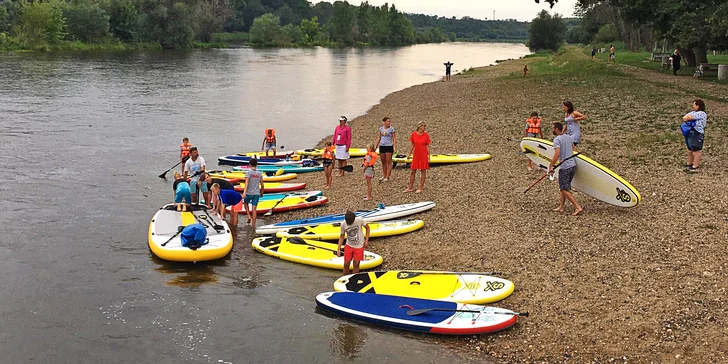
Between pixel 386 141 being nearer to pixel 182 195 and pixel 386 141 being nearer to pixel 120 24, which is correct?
pixel 182 195

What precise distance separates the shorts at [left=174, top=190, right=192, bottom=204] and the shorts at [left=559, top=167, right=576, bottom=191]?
8.29 m

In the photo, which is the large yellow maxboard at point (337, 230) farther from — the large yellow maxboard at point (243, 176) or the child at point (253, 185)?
the large yellow maxboard at point (243, 176)

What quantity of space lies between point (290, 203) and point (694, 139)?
31.6ft

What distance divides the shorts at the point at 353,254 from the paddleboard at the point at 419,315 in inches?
39.6

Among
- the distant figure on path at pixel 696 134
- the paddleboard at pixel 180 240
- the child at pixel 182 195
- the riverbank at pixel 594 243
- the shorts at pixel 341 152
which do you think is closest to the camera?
the riverbank at pixel 594 243

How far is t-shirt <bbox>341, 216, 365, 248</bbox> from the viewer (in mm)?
11828

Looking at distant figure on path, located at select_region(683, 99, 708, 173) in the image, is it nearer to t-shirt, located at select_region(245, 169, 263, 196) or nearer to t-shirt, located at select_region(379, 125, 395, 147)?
t-shirt, located at select_region(379, 125, 395, 147)

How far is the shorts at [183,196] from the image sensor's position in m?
16.0

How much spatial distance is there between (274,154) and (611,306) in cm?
1512

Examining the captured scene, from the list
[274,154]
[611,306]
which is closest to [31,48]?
[274,154]

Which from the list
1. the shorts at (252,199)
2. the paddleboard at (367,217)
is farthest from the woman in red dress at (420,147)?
the shorts at (252,199)

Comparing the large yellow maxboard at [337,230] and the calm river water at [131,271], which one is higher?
the large yellow maxboard at [337,230]

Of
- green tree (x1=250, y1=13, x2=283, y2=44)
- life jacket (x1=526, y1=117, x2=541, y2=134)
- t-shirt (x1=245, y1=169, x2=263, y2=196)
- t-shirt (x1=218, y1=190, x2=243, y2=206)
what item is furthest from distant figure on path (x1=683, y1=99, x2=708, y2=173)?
green tree (x1=250, y1=13, x2=283, y2=44)

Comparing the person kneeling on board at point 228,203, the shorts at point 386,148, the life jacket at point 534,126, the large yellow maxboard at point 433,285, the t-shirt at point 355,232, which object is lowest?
the large yellow maxboard at point 433,285
